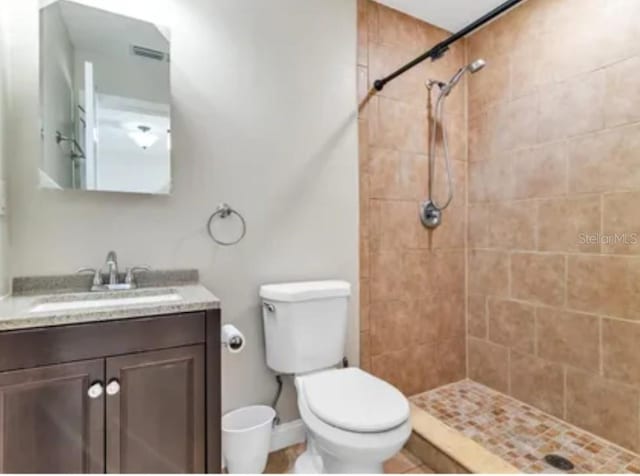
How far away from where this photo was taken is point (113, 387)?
109cm

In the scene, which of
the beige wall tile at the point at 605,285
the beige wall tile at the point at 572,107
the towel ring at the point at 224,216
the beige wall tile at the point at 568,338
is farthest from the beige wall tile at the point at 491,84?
the towel ring at the point at 224,216

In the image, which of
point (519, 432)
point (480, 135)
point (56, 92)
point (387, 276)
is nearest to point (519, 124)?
point (480, 135)

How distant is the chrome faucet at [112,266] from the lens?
145 cm

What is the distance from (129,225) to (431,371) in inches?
75.3

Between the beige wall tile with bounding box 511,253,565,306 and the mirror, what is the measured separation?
1.96 m

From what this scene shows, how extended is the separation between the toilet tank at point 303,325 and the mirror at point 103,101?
0.72m

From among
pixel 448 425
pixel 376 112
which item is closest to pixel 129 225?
pixel 376 112

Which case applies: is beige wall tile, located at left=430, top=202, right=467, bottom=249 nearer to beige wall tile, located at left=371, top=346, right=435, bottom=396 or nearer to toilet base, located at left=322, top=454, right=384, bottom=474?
beige wall tile, located at left=371, top=346, right=435, bottom=396

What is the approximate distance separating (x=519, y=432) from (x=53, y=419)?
6.58 ft

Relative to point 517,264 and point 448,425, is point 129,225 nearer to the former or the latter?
point 448,425

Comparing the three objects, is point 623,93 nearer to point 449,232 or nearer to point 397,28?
point 449,232

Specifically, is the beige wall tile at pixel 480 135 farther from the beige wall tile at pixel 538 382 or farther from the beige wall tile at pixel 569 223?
the beige wall tile at pixel 538 382

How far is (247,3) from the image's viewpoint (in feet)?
5.74

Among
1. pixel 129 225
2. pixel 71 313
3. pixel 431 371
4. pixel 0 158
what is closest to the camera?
pixel 71 313
